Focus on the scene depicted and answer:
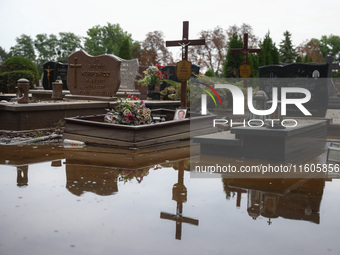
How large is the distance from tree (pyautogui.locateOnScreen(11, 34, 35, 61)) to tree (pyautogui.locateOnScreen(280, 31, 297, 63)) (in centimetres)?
4921

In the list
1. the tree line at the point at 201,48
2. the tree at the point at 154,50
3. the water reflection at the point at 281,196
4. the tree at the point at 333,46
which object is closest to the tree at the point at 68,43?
the tree line at the point at 201,48

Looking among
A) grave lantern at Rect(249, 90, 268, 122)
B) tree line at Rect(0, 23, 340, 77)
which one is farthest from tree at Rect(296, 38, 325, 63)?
grave lantern at Rect(249, 90, 268, 122)

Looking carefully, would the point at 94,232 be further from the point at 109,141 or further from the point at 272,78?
the point at 272,78

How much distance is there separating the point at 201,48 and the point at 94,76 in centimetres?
3056

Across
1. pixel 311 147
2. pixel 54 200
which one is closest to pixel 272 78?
pixel 311 147

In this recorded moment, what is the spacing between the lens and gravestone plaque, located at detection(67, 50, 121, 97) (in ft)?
46.4

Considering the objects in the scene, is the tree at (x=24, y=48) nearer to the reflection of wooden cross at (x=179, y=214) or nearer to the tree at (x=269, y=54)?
the tree at (x=269, y=54)

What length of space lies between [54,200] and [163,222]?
1.54 meters

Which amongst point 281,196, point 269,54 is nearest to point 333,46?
point 269,54

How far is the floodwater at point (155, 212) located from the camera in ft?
11.8

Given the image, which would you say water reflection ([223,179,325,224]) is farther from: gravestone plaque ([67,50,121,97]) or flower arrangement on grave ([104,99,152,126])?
gravestone plaque ([67,50,121,97])

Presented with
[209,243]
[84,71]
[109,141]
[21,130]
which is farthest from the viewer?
[84,71]

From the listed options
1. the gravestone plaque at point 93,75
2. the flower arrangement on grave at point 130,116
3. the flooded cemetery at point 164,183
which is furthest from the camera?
the gravestone plaque at point 93,75

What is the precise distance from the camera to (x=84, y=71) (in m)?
14.9
